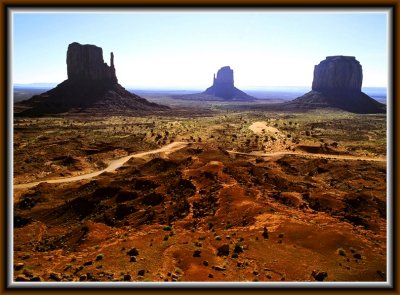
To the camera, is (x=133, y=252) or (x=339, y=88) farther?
(x=339, y=88)

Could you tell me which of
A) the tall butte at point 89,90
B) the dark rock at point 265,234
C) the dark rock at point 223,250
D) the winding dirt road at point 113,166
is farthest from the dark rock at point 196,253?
the tall butte at point 89,90

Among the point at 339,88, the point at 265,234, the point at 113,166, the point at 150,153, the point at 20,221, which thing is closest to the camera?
the point at 265,234

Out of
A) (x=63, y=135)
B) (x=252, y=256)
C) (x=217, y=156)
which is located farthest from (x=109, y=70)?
(x=252, y=256)

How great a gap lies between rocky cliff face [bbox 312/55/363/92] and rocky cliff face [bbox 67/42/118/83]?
11166cm

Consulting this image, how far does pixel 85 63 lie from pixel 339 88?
123 metres

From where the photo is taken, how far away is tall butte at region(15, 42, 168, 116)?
421 feet

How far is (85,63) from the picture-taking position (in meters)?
139

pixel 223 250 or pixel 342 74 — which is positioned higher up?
pixel 342 74

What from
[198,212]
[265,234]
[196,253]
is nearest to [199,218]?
[198,212]

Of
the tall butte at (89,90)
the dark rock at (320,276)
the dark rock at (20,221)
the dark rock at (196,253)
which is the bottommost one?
the dark rock at (20,221)

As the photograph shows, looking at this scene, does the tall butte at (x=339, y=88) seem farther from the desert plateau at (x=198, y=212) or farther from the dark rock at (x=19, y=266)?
the dark rock at (x=19, y=266)

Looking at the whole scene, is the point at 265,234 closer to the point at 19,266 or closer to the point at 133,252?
the point at 133,252

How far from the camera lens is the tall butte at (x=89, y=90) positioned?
128 meters

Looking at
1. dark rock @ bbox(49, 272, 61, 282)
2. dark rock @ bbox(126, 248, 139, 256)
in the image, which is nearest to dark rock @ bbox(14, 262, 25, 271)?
dark rock @ bbox(49, 272, 61, 282)
